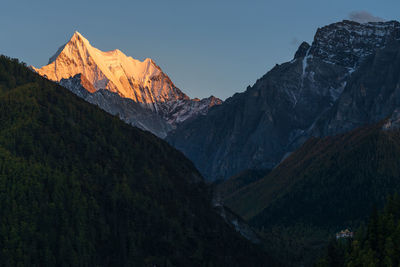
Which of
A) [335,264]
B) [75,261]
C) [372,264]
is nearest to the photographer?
[372,264]

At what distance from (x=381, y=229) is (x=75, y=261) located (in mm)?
77315

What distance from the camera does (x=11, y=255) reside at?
189875 millimetres

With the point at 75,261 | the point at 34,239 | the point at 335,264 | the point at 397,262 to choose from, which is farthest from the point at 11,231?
the point at 397,262

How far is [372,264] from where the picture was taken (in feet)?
539

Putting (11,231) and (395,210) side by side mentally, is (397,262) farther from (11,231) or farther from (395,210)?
(11,231)

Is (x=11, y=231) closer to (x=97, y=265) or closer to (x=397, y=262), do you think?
(x=97, y=265)

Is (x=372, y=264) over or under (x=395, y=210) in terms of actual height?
under

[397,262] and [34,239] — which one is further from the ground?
[34,239]

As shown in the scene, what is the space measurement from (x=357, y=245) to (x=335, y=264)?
23.5 ft

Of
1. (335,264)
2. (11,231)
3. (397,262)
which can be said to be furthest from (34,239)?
(397,262)

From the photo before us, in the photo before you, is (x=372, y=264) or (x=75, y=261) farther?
(x=75, y=261)

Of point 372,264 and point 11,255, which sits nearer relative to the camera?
point 372,264

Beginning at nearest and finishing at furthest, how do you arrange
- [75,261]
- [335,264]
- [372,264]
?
1. [372,264]
2. [335,264]
3. [75,261]

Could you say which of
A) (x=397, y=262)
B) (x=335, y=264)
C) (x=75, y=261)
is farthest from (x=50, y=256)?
(x=397, y=262)
